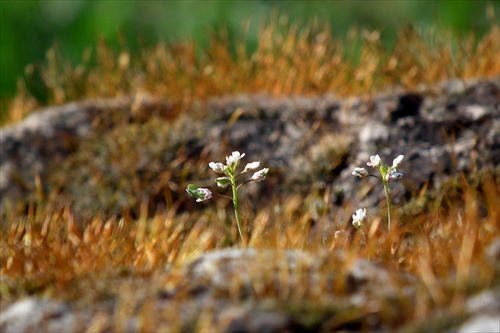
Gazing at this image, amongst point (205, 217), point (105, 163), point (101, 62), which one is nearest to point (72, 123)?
point (105, 163)

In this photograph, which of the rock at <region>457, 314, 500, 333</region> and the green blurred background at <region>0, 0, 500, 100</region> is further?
the green blurred background at <region>0, 0, 500, 100</region>

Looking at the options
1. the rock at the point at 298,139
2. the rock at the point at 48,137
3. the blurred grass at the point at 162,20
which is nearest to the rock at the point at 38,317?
the rock at the point at 298,139

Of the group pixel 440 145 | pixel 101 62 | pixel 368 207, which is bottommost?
pixel 368 207

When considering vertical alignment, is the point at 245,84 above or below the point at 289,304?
above

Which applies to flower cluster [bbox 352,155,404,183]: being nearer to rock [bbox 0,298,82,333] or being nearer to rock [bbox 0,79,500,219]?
rock [bbox 0,79,500,219]

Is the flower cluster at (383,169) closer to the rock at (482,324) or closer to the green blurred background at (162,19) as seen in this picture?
the rock at (482,324)

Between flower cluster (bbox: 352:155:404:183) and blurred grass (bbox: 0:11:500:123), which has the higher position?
blurred grass (bbox: 0:11:500:123)

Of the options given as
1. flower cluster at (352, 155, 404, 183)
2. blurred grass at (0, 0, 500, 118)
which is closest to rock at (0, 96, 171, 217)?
blurred grass at (0, 0, 500, 118)

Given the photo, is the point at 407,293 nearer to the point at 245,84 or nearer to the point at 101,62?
the point at 245,84
